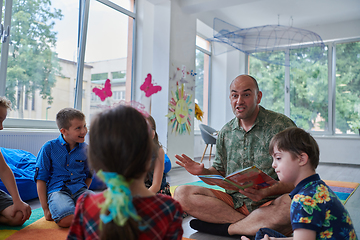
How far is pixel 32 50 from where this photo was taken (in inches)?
141

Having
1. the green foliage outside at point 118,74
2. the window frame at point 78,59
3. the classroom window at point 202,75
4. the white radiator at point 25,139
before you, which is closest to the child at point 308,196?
the white radiator at point 25,139

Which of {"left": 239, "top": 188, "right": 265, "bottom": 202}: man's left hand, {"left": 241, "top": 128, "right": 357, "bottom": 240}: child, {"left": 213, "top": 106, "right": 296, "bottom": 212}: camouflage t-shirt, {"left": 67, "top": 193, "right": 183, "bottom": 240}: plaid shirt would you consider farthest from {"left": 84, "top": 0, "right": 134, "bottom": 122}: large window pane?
{"left": 67, "top": 193, "right": 183, "bottom": 240}: plaid shirt

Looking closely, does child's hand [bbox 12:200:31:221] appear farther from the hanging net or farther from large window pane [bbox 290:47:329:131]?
large window pane [bbox 290:47:329:131]

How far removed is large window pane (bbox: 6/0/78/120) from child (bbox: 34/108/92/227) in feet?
5.84

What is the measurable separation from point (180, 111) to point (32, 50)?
239 centimetres

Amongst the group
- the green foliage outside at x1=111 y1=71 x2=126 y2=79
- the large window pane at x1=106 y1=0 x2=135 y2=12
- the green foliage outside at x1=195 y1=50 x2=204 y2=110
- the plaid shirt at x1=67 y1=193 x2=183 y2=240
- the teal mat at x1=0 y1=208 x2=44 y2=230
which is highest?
the large window pane at x1=106 y1=0 x2=135 y2=12

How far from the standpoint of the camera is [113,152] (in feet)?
2.39

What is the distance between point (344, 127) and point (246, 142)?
18.3 ft

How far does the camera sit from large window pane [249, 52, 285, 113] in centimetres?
729

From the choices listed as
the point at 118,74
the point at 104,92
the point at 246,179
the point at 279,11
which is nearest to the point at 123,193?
the point at 246,179

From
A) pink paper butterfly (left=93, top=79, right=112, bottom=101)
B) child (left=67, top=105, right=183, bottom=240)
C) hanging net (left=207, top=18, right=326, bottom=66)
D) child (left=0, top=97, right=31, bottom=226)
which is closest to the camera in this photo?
child (left=67, top=105, right=183, bottom=240)

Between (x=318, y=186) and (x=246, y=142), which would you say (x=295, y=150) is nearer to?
(x=318, y=186)

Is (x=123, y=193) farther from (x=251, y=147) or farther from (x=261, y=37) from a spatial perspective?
(x=261, y=37)

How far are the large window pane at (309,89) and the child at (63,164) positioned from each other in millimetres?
5922
